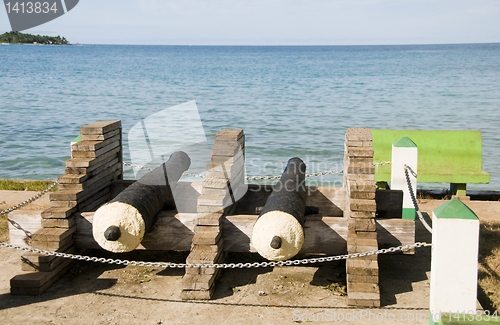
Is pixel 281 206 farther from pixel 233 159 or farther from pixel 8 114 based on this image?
pixel 8 114

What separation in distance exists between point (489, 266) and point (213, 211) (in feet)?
11.5

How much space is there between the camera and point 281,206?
4801mm

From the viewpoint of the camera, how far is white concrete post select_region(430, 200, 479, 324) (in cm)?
322

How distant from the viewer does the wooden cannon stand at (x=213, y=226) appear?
16.4 feet

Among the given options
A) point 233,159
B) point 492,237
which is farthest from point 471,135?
point 233,159

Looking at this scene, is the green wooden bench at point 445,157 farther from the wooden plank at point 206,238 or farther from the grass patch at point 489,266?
the wooden plank at point 206,238

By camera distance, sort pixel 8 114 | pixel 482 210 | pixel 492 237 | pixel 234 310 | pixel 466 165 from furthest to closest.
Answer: pixel 8 114
pixel 466 165
pixel 482 210
pixel 492 237
pixel 234 310

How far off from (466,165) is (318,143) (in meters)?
9.26

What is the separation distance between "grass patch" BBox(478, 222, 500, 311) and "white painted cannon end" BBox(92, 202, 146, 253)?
380 centimetres

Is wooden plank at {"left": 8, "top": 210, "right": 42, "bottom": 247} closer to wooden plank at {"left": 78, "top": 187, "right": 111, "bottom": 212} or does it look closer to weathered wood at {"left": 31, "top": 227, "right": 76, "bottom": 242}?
weathered wood at {"left": 31, "top": 227, "right": 76, "bottom": 242}

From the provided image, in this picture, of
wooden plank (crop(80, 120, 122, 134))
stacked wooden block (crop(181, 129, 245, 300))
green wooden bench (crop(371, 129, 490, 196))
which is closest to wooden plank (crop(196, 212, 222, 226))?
stacked wooden block (crop(181, 129, 245, 300))

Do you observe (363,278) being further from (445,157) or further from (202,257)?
(445,157)

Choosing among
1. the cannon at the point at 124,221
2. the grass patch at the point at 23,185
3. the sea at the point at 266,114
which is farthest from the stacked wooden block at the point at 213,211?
the sea at the point at 266,114

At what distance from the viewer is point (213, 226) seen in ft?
17.5
